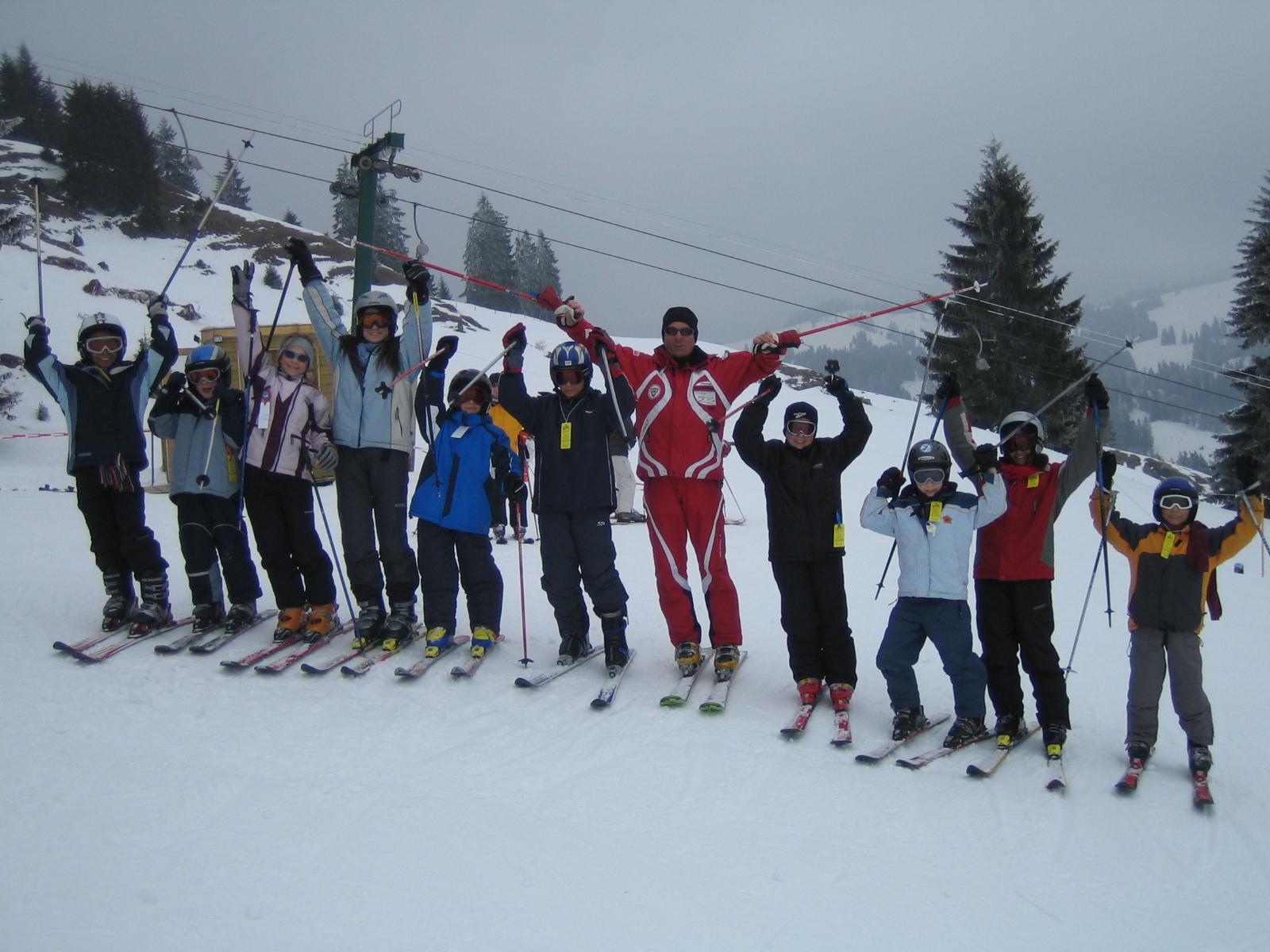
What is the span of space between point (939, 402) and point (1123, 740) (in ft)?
7.29

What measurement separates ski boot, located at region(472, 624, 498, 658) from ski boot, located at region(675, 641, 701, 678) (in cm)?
Result: 123

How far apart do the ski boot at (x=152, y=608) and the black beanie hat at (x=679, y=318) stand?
3.74m

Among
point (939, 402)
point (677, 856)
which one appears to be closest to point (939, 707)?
point (939, 402)

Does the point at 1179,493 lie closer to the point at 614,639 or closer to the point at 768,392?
the point at 768,392

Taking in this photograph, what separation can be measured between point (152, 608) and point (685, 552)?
11.7 feet

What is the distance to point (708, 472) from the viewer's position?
17.4 feet

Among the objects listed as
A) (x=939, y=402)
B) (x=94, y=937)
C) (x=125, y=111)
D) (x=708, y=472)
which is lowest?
(x=94, y=937)

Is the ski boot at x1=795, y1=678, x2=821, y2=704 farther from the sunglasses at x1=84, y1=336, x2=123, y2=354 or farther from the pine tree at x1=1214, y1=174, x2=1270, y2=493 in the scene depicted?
the pine tree at x1=1214, y1=174, x2=1270, y2=493

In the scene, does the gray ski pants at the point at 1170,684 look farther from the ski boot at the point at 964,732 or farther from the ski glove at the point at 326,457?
the ski glove at the point at 326,457

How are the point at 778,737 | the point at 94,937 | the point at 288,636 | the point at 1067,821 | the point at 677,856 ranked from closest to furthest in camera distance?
1. the point at 94,937
2. the point at 677,856
3. the point at 1067,821
4. the point at 778,737
5. the point at 288,636

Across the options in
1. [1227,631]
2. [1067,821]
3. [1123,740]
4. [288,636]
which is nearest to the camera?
[1067,821]

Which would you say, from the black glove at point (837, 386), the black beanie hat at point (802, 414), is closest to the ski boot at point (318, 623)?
the black beanie hat at point (802, 414)

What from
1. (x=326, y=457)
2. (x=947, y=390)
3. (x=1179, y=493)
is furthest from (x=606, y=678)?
(x=1179, y=493)

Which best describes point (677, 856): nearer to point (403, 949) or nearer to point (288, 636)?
point (403, 949)
